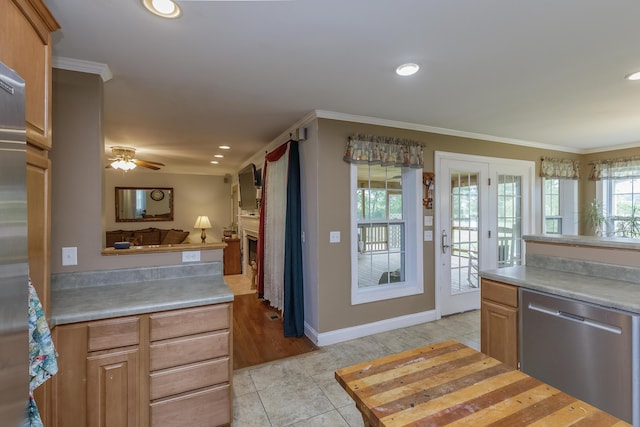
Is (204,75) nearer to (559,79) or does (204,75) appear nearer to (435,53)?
(435,53)

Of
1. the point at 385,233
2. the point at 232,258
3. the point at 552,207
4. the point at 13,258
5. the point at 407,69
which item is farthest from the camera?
the point at 232,258

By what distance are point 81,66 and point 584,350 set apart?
12.0ft

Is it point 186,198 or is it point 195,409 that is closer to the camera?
point 195,409

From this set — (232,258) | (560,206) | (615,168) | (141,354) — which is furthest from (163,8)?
(615,168)

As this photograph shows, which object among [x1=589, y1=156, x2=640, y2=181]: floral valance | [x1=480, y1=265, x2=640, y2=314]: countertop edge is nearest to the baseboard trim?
[x1=480, y1=265, x2=640, y2=314]: countertop edge

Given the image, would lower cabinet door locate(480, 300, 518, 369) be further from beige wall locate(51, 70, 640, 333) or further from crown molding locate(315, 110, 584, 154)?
crown molding locate(315, 110, 584, 154)

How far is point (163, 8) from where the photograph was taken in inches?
56.0

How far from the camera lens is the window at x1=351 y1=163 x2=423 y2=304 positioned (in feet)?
10.6

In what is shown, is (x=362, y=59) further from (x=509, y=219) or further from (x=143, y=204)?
(x=143, y=204)

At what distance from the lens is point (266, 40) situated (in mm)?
1704

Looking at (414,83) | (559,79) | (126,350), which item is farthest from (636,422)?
(126,350)

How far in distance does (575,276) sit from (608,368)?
72cm

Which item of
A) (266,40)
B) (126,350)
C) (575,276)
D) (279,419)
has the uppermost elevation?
(266,40)

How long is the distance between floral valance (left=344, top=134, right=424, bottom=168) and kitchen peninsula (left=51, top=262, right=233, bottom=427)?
1.88 metres
